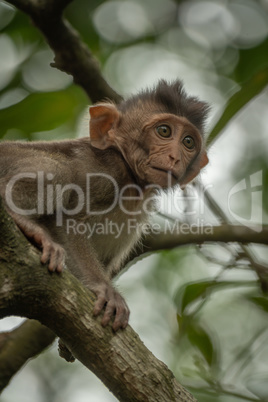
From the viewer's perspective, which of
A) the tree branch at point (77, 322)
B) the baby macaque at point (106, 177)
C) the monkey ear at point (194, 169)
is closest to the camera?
the tree branch at point (77, 322)

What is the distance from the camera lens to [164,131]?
5.97 meters

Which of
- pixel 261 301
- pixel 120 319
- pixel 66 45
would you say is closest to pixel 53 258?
pixel 120 319

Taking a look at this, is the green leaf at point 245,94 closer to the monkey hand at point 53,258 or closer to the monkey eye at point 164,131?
the monkey eye at point 164,131

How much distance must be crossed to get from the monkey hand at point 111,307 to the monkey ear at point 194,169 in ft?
6.22

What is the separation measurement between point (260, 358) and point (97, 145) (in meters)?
3.13

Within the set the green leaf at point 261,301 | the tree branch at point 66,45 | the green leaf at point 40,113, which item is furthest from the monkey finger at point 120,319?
the green leaf at point 40,113

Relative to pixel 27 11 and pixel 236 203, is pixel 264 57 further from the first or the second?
pixel 27 11

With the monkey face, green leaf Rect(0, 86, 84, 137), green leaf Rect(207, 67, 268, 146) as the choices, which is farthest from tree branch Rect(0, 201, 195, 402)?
green leaf Rect(0, 86, 84, 137)

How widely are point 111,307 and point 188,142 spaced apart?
90.9 inches

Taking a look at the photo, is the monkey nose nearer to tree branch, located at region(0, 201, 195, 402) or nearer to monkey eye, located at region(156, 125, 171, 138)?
monkey eye, located at region(156, 125, 171, 138)

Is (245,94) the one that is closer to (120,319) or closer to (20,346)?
(120,319)

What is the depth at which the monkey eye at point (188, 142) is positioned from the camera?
6.14 meters

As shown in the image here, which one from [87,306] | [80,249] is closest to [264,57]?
[80,249]

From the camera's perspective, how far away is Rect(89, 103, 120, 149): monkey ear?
19.4 feet
